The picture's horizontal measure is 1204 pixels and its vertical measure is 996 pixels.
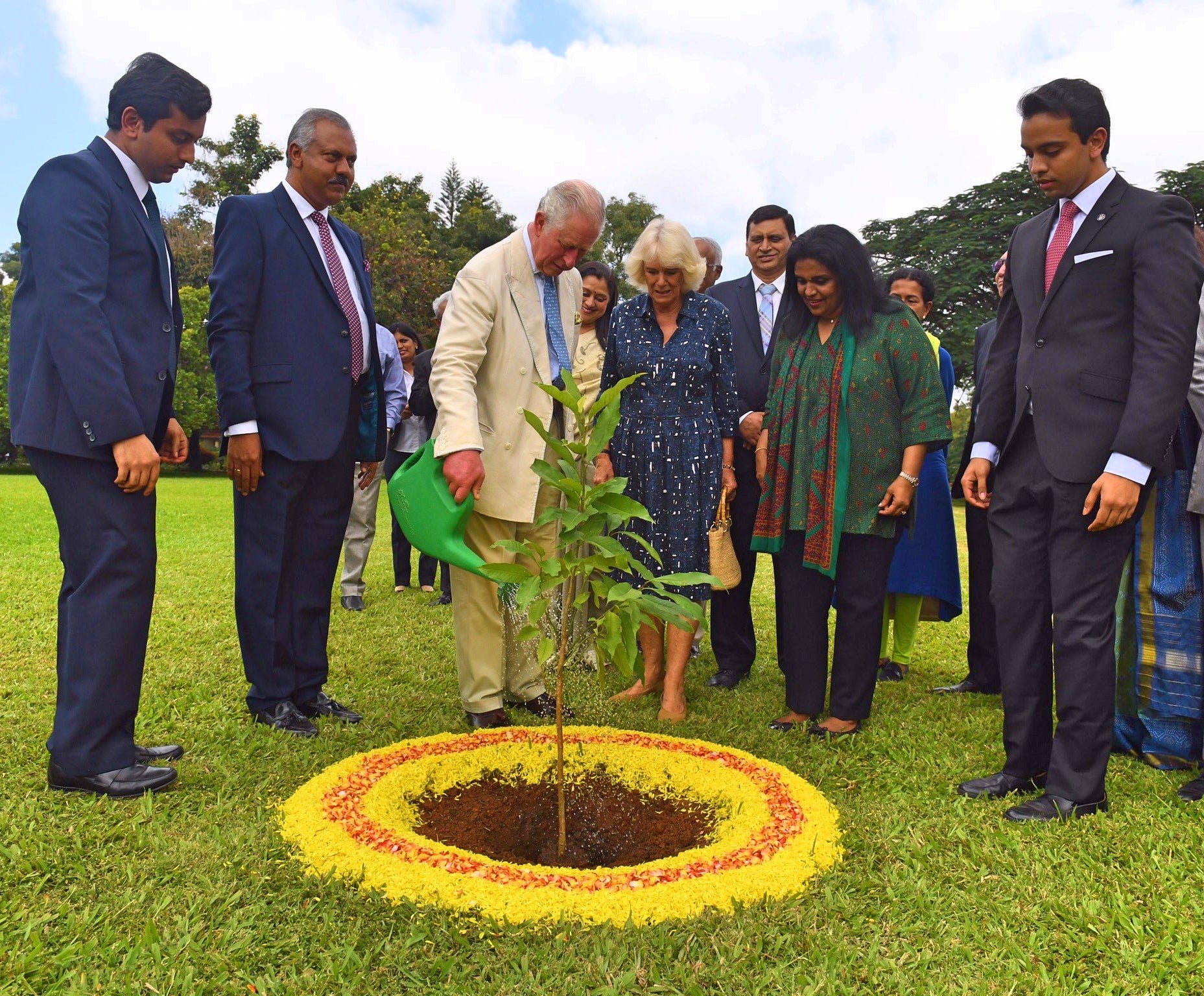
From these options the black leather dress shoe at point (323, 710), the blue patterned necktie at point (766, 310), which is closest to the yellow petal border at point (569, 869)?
the black leather dress shoe at point (323, 710)

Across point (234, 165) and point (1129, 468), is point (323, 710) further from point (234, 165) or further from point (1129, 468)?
point (234, 165)

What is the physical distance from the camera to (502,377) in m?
4.18

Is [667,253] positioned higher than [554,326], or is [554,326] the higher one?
[667,253]

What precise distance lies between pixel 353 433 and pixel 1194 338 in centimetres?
325

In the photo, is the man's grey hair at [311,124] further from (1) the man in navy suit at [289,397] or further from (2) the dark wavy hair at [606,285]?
(2) the dark wavy hair at [606,285]

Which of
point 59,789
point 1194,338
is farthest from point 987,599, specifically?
point 59,789

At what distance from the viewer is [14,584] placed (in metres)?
7.61

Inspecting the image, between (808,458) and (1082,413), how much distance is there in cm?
124

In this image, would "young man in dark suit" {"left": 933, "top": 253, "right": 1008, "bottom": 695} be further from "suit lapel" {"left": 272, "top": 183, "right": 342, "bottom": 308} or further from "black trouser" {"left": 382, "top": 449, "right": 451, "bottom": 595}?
"black trouser" {"left": 382, "top": 449, "right": 451, "bottom": 595}

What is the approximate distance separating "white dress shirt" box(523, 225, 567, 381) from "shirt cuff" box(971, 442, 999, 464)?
1.75 m

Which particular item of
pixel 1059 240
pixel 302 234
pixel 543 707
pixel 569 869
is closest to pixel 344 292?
pixel 302 234

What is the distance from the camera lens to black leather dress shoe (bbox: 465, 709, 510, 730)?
13.9 feet

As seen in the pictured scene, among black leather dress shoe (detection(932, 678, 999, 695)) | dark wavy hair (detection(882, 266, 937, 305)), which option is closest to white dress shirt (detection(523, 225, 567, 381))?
dark wavy hair (detection(882, 266, 937, 305))

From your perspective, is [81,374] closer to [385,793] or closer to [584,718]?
[385,793]
